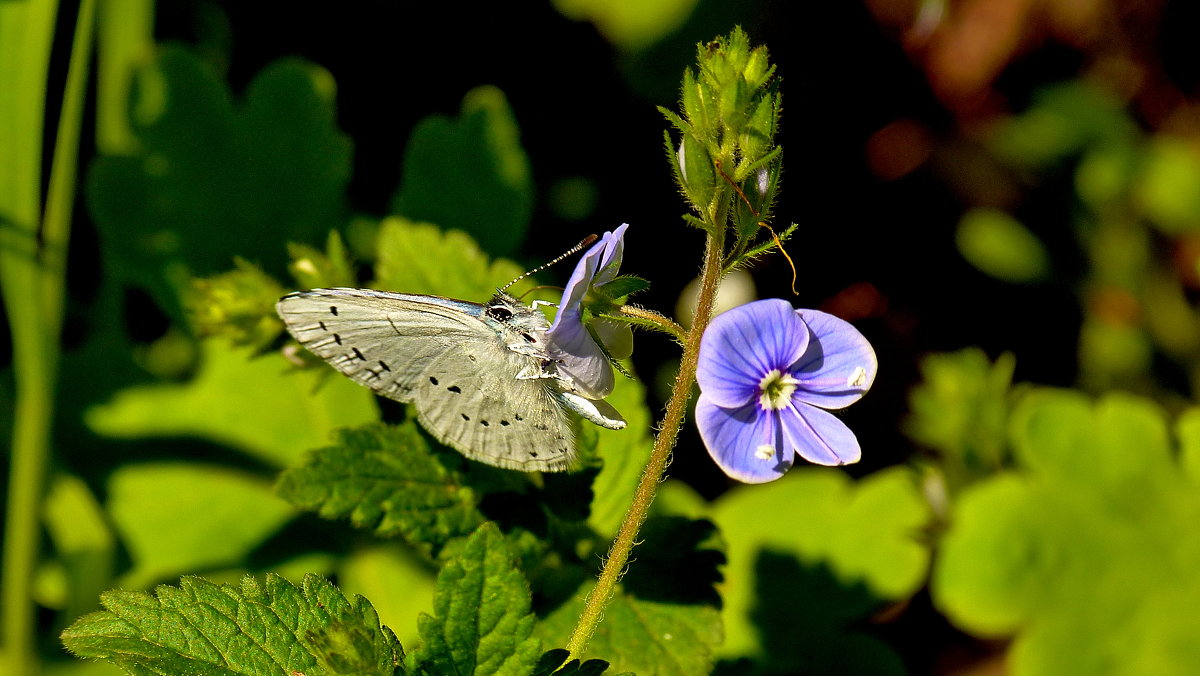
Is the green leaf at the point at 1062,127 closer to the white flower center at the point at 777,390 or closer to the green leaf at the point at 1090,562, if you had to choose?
the green leaf at the point at 1090,562

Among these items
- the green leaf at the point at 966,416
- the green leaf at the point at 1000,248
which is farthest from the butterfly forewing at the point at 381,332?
the green leaf at the point at 1000,248

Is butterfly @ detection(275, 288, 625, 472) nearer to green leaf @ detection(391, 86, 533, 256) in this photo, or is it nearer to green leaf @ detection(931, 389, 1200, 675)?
green leaf @ detection(391, 86, 533, 256)

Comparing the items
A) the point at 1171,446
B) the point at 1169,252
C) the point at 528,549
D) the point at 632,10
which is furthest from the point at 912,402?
the point at 528,549

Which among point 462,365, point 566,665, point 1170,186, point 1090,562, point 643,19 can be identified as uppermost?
point 643,19

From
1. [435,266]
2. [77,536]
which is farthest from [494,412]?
[77,536]

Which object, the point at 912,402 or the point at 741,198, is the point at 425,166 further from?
the point at 912,402

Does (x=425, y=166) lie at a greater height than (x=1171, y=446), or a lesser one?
greater

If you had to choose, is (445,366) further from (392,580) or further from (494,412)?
(392,580)
